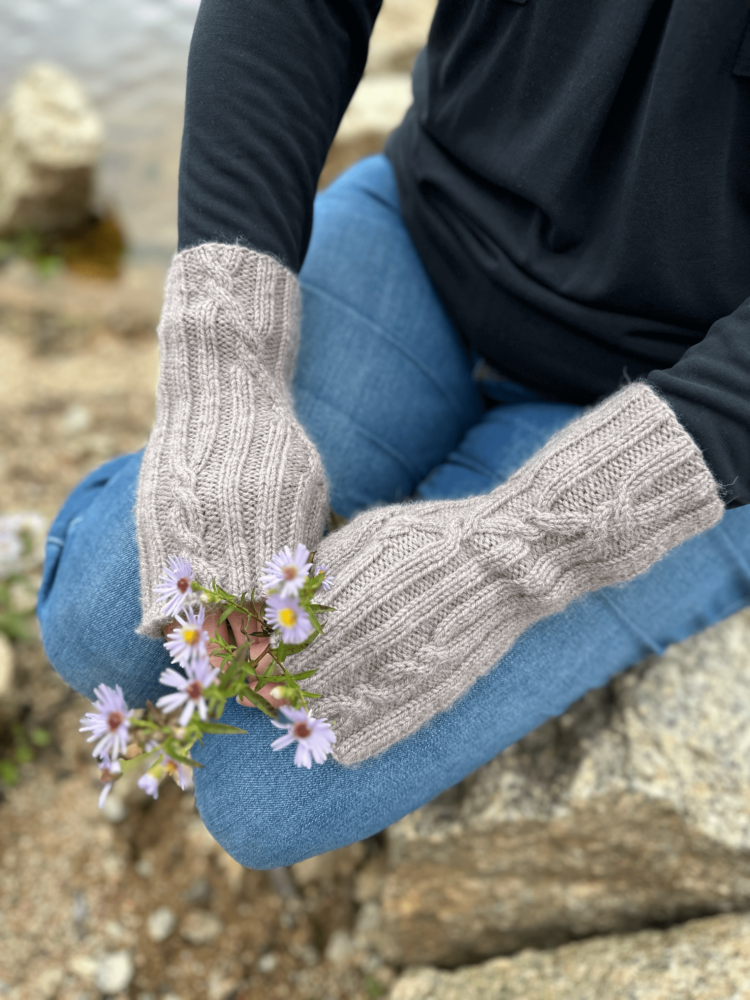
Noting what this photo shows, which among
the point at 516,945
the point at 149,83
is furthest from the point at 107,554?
the point at 149,83

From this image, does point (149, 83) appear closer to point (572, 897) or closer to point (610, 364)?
point (610, 364)

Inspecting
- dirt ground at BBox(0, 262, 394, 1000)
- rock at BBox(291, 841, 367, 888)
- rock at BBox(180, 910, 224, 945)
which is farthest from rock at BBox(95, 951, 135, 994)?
rock at BBox(291, 841, 367, 888)

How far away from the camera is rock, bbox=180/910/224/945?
1441 mm

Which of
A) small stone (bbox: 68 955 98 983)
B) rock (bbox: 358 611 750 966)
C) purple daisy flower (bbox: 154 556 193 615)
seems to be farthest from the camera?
small stone (bbox: 68 955 98 983)

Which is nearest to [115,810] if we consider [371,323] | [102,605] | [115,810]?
[115,810]

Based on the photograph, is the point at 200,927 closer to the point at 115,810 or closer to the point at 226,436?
the point at 115,810

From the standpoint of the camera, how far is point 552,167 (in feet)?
3.46

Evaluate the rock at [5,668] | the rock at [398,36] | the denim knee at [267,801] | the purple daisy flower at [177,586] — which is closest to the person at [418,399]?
the denim knee at [267,801]

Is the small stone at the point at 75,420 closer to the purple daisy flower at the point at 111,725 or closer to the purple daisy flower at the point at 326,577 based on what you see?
Result: the purple daisy flower at the point at 326,577

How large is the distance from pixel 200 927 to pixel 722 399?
1.36 meters

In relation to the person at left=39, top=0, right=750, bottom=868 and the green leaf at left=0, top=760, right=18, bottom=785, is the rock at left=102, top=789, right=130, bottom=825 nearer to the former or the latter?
the green leaf at left=0, top=760, right=18, bottom=785

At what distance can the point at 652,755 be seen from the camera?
50.3 inches

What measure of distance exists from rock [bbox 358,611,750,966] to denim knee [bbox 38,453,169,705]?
1.93 ft

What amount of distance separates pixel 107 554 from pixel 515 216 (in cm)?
84
